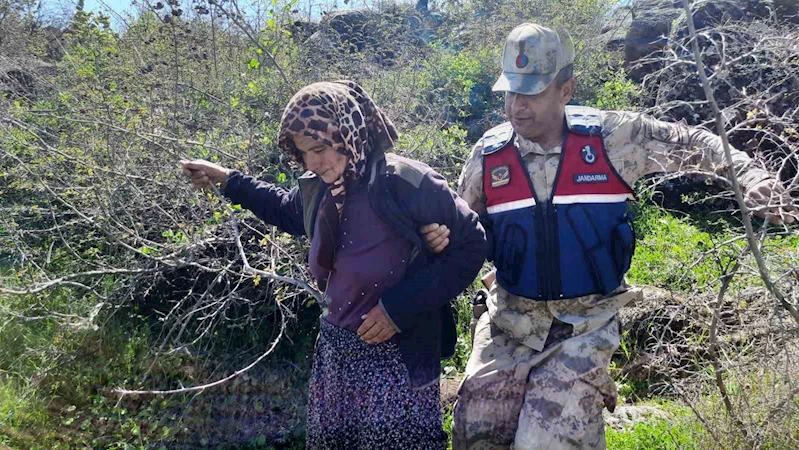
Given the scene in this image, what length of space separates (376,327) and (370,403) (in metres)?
0.30

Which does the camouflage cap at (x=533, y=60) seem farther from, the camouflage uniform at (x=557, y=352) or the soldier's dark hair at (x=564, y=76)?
→ the camouflage uniform at (x=557, y=352)

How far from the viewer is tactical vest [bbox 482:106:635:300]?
111 inches

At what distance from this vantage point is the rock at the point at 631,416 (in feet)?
12.9

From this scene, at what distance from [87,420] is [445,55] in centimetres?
629

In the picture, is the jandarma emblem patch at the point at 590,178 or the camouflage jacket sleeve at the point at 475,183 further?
the camouflage jacket sleeve at the point at 475,183

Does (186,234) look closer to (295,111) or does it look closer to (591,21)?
(295,111)

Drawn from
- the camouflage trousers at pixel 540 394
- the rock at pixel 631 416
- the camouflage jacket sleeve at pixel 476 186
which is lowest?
the rock at pixel 631 416

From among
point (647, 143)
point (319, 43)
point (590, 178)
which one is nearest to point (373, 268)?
point (590, 178)

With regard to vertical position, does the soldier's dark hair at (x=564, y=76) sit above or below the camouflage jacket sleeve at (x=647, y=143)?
above

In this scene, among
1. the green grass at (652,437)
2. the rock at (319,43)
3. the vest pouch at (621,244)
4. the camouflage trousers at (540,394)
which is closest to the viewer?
the camouflage trousers at (540,394)

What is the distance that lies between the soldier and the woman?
1.46 ft

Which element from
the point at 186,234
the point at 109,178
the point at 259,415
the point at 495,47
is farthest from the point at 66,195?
the point at 495,47

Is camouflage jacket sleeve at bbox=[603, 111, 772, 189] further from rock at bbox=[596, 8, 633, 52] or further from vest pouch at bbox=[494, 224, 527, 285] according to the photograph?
rock at bbox=[596, 8, 633, 52]

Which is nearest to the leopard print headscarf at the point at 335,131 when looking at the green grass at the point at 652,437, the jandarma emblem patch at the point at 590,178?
the jandarma emblem patch at the point at 590,178
